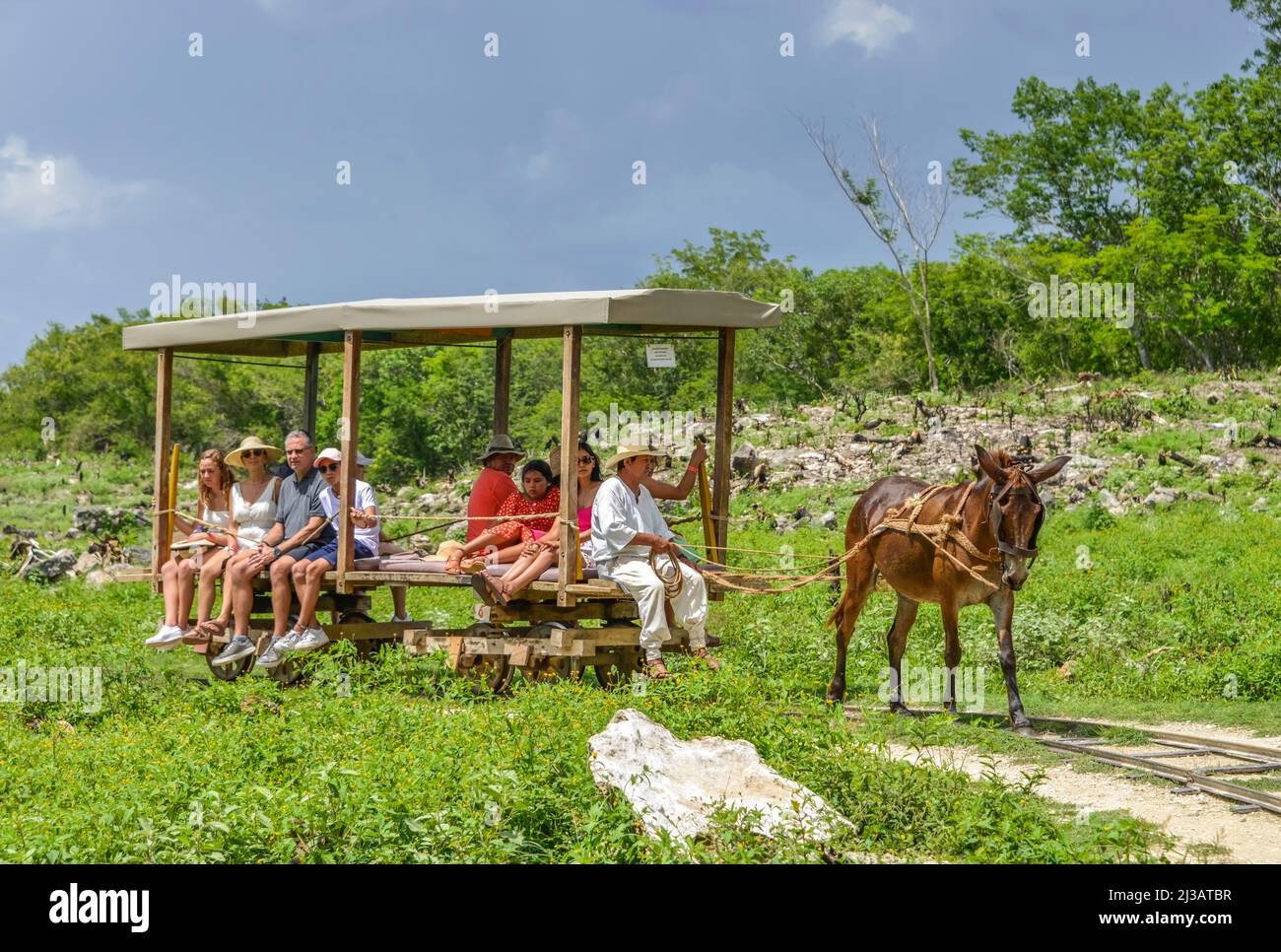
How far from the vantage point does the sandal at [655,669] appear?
9.23 metres

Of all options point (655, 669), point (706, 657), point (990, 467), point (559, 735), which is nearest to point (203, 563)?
point (655, 669)

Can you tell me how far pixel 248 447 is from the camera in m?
11.5

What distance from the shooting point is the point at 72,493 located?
35.4m

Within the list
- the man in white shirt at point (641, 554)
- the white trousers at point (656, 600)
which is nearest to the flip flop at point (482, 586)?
the man in white shirt at point (641, 554)

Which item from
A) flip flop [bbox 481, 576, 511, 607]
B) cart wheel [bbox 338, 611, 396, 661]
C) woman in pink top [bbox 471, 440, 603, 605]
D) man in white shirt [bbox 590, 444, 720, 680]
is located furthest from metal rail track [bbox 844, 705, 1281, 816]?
cart wheel [bbox 338, 611, 396, 661]

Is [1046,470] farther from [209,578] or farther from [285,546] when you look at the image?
[209,578]

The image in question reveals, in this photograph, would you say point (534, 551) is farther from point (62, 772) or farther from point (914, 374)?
point (914, 374)

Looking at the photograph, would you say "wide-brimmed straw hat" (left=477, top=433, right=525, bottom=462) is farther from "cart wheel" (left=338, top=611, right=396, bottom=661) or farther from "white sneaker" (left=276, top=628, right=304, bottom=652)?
"white sneaker" (left=276, top=628, right=304, bottom=652)

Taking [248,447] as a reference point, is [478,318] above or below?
above

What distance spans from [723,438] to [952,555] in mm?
2015

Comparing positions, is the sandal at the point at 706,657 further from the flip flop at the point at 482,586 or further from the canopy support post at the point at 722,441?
the flip flop at the point at 482,586

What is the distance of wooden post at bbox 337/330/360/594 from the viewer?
33.8 feet
